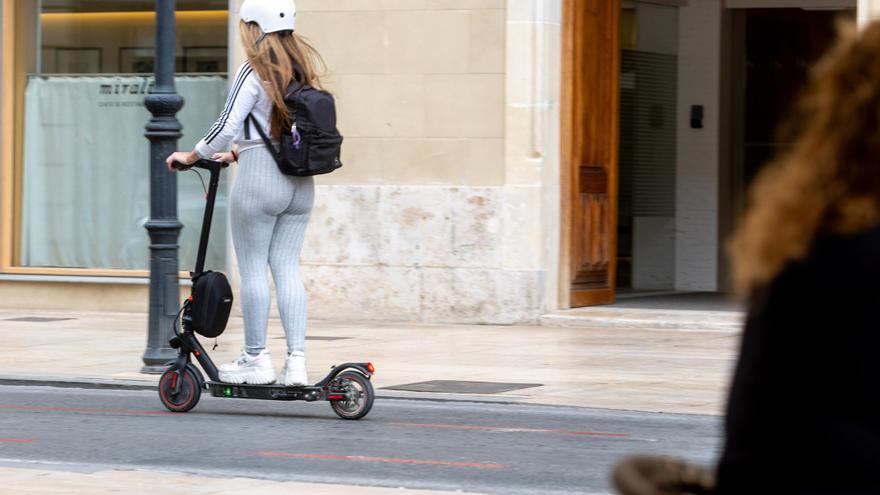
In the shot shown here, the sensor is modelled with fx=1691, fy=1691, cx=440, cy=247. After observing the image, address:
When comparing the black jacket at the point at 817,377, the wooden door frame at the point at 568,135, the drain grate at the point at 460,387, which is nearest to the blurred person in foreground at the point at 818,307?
the black jacket at the point at 817,377

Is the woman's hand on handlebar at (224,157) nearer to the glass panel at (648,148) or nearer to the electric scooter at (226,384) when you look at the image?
the electric scooter at (226,384)

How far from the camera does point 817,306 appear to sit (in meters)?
1.85

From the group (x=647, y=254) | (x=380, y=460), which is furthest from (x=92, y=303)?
(x=380, y=460)

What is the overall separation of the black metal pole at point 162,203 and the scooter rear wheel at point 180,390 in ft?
5.92

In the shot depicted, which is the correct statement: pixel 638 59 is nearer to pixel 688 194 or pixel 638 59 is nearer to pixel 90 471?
pixel 688 194

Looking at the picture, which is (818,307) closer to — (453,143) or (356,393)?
(356,393)

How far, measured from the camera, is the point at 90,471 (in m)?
6.45

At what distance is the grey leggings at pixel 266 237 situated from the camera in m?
7.88

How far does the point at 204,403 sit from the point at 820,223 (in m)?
7.22

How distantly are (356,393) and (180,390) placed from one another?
926 mm

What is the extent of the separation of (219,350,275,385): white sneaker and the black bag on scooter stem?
192 millimetres

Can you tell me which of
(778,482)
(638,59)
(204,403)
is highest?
(638,59)

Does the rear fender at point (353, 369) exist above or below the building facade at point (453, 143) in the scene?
below

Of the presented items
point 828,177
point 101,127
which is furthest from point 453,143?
point 828,177
